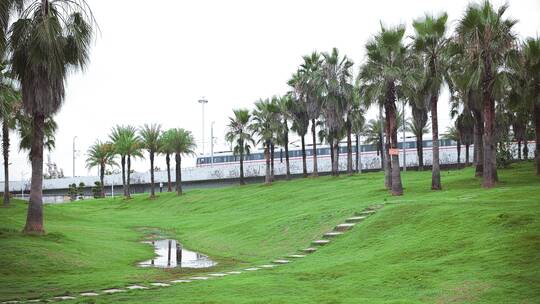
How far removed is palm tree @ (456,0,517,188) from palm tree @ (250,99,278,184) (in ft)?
108

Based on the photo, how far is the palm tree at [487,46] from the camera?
29.6m

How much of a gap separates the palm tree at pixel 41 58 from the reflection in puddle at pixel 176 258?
17.7 ft

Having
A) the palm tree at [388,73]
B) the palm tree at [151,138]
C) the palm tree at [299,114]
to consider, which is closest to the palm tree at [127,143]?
the palm tree at [151,138]

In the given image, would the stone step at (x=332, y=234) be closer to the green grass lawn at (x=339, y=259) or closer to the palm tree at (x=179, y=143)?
the green grass lawn at (x=339, y=259)

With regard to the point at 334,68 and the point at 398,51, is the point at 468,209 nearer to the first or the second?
the point at 398,51

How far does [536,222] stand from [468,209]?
413 centimetres

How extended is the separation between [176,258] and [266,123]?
4158 cm

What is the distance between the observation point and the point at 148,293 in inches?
507

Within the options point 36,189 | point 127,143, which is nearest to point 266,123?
point 127,143

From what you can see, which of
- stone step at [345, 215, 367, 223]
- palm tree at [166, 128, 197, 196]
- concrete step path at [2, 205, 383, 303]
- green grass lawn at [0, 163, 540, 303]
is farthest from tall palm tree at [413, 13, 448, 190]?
palm tree at [166, 128, 197, 196]

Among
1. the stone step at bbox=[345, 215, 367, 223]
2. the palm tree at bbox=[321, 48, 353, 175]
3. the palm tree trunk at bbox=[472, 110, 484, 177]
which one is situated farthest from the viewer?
the palm tree at bbox=[321, 48, 353, 175]

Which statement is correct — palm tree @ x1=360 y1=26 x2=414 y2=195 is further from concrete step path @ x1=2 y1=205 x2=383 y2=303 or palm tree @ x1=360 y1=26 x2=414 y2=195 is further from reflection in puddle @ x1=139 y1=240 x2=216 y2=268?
reflection in puddle @ x1=139 y1=240 x2=216 y2=268

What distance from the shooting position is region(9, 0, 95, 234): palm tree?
21.7 metres

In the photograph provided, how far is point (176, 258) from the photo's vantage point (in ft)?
72.1
